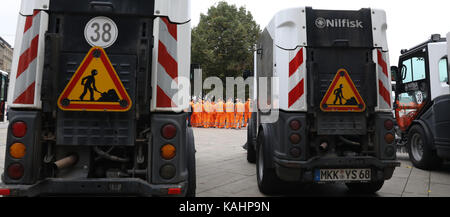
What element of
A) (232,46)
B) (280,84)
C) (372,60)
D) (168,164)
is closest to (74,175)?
(168,164)

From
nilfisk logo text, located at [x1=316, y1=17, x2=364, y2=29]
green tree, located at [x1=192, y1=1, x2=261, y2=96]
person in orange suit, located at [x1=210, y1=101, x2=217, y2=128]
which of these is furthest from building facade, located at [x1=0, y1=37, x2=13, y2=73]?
nilfisk logo text, located at [x1=316, y1=17, x2=364, y2=29]

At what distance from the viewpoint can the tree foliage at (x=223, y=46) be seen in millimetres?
23562

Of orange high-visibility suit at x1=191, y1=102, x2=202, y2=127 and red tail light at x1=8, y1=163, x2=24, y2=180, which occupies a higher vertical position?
orange high-visibility suit at x1=191, y1=102, x2=202, y2=127

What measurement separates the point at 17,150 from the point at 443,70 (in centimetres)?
710

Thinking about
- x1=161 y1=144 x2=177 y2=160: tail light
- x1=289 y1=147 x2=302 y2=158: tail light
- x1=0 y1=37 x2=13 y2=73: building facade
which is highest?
x1=0 y1=37 x2=13 y2=73: building facade

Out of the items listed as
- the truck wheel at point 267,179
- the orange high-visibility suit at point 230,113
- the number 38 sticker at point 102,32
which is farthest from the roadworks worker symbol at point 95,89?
the orange high-visibility suit at point 230,113

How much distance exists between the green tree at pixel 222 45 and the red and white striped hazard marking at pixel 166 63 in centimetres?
2081

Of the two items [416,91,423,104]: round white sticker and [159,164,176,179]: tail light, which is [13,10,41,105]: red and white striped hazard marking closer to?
[159,164,176,179]: tail light

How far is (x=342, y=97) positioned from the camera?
3717mm

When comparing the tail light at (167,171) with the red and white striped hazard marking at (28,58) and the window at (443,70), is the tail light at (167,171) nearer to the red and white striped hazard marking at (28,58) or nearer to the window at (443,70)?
the red and white striped hazard marking at (28,58)

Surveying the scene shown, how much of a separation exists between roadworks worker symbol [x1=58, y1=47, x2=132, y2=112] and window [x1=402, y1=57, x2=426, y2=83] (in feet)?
21.6

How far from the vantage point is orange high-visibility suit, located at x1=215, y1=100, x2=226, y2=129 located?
18.0 m
